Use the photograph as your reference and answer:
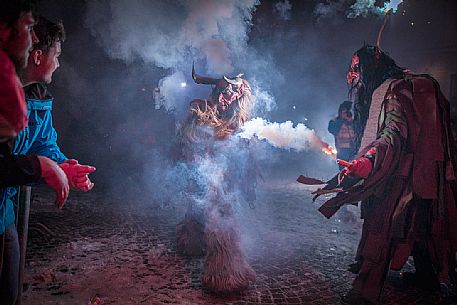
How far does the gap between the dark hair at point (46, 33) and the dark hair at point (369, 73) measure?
13.5ft

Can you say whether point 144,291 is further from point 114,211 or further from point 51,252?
point 114,211

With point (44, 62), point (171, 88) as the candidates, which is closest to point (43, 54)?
point (44, 62)

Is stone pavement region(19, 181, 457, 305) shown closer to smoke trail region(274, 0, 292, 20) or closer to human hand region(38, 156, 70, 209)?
human hand region(38, 156, 70, 209)

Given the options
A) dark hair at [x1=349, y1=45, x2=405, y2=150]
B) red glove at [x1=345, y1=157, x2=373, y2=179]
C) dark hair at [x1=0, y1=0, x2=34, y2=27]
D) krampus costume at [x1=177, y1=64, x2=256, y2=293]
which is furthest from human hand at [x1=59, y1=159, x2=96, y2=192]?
dark hair at [x1=349, y1=45, x2=405, y2=150]

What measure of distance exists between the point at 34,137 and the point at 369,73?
4.47 m

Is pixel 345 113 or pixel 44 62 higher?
pixel 345 113

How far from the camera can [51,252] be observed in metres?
5.48

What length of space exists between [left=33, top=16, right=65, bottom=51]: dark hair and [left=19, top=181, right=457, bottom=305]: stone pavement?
121 inches

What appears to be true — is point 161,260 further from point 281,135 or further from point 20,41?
point 20,41

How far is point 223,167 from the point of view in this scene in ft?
16.1

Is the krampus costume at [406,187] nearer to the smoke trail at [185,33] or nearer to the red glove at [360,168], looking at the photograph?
the red glove at [360,168]

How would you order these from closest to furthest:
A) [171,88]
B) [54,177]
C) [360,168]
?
[54,177] → [360,168] → [171,88]

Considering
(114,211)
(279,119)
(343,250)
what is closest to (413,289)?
(343,250)

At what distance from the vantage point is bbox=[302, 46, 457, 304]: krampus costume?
12.9ft
